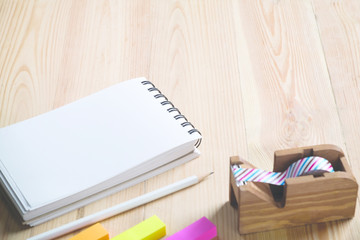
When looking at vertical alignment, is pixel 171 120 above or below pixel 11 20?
below

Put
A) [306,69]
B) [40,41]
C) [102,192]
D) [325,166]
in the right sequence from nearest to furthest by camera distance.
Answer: [325,166], [102,192], [306,69], [40,41]

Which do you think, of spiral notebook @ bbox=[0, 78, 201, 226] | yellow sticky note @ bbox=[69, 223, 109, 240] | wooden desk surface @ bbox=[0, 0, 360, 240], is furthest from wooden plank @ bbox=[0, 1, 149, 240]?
yellow sticky note @ bbox=[69, 223, 109, 240]

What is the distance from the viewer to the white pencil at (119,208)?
886 mm

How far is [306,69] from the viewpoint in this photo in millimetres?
1166

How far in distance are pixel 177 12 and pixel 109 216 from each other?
60cm

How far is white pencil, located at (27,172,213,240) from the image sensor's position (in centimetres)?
89

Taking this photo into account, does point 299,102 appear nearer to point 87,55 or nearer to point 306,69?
point 306,69

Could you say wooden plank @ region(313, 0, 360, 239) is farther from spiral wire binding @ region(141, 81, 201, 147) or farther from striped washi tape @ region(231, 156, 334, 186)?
spiral wire binding @ region(141, 81, 201, 147)

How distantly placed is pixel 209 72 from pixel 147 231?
42cm

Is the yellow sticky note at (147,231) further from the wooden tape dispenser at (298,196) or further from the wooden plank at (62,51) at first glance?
the wooden plank at (62,51)

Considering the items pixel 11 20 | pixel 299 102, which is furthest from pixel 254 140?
pixel 11 20

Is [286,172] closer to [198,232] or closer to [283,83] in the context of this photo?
[198,232]

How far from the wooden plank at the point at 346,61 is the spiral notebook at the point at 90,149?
0.87 feet

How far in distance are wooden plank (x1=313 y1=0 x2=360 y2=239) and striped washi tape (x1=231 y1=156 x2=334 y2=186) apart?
4.3 inches
